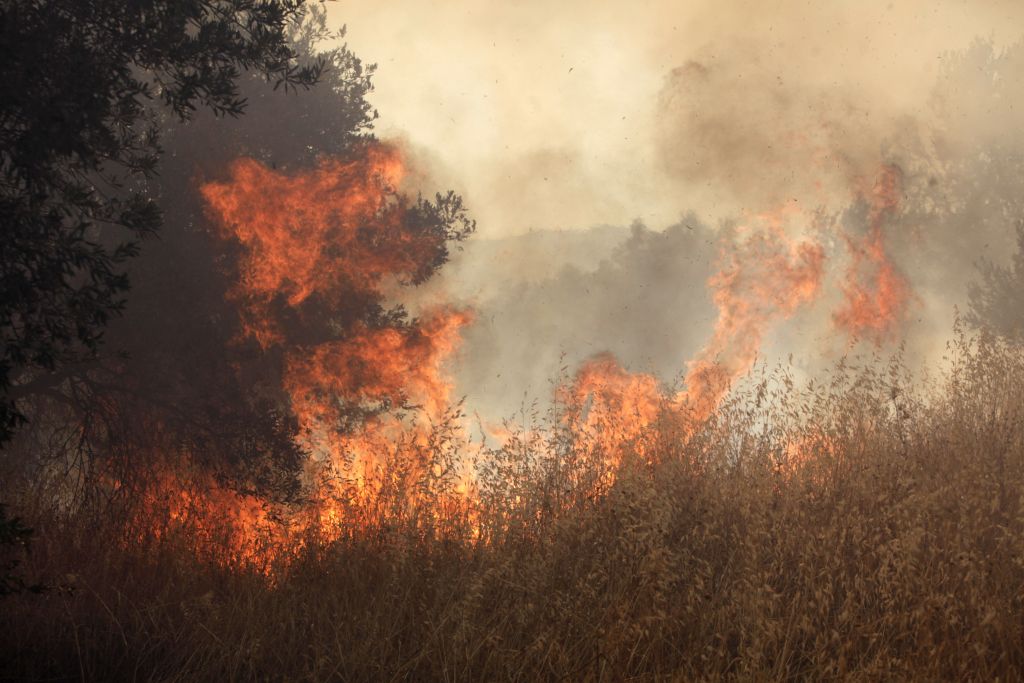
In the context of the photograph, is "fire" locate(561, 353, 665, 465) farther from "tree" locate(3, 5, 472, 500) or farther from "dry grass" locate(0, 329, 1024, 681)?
"tree" locate(3, 5, 472, 500)

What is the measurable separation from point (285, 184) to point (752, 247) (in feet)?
30.0

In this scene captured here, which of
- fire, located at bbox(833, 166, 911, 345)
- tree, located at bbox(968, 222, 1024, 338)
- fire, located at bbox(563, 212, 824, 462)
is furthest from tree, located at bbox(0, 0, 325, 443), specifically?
tree, located at bbox(968, 222, 1024, 338)

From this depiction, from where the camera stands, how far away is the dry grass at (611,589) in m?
4.79

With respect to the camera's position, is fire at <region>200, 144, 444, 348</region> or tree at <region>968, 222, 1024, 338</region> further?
tree at <region>968, 222, 1024, 338</region>

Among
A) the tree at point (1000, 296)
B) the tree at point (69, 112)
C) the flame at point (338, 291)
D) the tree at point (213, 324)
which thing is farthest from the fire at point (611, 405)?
the tree at point (1000, 296)

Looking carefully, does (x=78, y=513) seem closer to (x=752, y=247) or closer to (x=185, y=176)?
(x=185, y=176)

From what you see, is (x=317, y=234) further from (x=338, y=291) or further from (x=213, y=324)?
(x=213, y=324)

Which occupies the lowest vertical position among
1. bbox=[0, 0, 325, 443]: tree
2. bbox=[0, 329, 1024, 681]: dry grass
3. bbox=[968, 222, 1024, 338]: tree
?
bbox=[0, 329, 1024, 681]: dry grass

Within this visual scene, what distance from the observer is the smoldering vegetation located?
4980mm

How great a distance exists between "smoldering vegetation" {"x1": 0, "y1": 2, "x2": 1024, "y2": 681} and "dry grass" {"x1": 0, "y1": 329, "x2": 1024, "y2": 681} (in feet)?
0.11

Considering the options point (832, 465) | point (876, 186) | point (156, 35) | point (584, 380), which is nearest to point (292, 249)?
point (584, 380)

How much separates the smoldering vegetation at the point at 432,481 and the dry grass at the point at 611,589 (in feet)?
0.11

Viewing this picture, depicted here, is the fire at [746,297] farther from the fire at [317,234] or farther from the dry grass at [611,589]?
the dry grass at [611,589]

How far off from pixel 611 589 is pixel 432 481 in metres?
2.82
